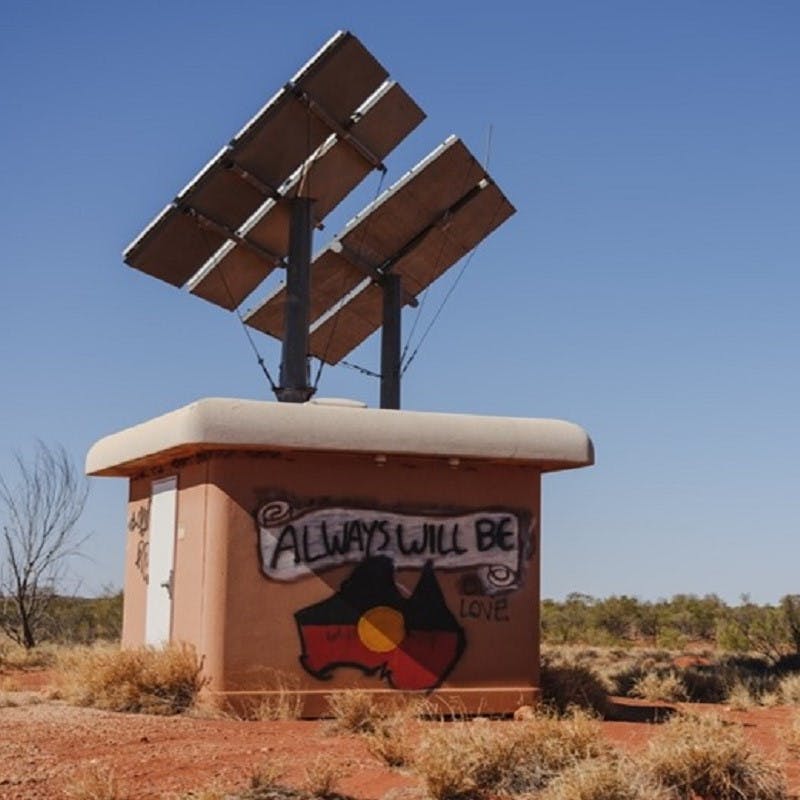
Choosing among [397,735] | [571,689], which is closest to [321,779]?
[397,735]

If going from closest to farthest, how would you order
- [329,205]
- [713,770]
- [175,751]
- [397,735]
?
[713,770], [175,751], [397,735], [329,205]

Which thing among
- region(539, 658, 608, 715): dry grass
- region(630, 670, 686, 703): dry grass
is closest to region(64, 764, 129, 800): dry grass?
region(539, 658, 608, 715): dry grass

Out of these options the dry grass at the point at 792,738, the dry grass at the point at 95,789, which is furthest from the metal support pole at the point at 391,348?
the dry grass at the point at 95,789

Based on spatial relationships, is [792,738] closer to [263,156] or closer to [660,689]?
[660,689]

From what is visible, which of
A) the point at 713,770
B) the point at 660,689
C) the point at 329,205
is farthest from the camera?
the point at 329,205

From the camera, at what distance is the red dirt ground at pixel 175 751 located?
9211 millimetres

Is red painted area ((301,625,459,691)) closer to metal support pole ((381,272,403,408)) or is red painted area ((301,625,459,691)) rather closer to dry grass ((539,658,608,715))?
dry grass ((539,658,608,715))

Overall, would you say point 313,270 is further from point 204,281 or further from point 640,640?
point 640,640

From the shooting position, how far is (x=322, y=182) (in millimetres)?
17359

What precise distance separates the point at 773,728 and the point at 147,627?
7.81m

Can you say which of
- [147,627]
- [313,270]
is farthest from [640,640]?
[147,627]

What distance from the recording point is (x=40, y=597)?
2788 centimetres

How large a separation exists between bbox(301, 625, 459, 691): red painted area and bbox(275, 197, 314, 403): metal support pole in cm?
355

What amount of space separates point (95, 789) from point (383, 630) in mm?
6147
